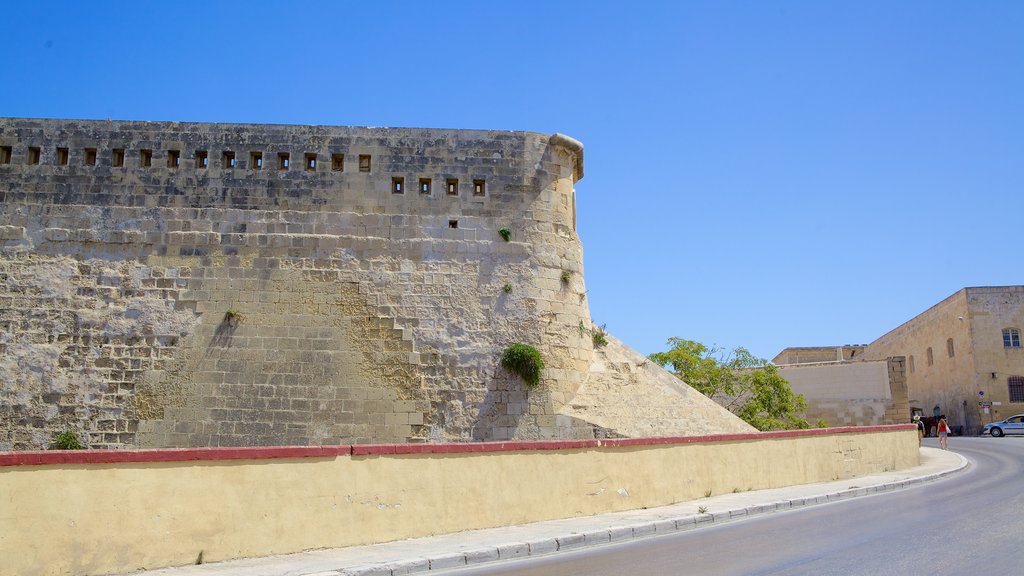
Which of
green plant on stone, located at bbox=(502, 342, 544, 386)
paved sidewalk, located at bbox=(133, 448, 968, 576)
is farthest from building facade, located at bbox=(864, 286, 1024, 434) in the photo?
green plant on stone, located at bbox=(502, 342, 544, 386)

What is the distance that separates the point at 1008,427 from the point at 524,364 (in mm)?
26263

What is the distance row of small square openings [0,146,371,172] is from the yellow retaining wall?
8171mm

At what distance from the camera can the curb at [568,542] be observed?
7.51 m

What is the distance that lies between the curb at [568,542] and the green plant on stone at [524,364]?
5.10 metres

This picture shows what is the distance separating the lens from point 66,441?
1431 cm

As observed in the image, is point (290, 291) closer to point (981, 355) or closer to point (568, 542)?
point (568, 542)

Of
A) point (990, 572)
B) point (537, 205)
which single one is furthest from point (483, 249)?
point (990, 572)

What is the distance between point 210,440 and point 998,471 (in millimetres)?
15701

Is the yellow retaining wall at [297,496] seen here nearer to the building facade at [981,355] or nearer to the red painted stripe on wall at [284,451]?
the red painted stripe on wall at [284,451]

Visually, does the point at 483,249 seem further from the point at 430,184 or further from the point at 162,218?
the point at 162,218

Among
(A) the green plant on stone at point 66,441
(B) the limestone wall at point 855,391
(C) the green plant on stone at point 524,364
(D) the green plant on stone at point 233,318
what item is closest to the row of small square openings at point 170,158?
(D) the green plant on stone at point 233,318

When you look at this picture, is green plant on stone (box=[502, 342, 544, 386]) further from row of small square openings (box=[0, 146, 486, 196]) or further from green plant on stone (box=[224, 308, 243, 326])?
green plant on stone (box=[224, 308, 243, 326])

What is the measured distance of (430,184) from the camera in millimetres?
16297

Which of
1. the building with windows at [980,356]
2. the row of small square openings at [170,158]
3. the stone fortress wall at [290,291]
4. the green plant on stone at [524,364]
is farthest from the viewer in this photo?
the building with windows at [980,356]
